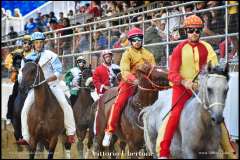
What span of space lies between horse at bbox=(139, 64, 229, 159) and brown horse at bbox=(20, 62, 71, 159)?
4.01m

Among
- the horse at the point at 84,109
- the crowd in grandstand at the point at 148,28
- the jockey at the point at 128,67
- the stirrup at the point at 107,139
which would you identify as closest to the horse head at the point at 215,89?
the jockey at the point at 128,67

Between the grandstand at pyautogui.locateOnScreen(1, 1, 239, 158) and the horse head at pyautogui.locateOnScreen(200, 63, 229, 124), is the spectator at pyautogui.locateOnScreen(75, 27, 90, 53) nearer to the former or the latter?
the grandstand at pyautogui.locateOnScreen(1, 1, 239, 158)

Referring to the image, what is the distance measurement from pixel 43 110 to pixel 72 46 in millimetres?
7342

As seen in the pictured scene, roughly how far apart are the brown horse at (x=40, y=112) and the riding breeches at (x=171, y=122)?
396 centimetres

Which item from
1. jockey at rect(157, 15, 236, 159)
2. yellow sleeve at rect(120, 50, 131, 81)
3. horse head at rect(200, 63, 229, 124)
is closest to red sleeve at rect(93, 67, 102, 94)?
yellow sleeve at rect(120, 50, 131, 81)

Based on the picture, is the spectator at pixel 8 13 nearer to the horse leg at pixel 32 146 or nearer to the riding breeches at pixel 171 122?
the horse leg at pixel 32 146

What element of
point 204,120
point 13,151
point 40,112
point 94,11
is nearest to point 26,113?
point 40,112

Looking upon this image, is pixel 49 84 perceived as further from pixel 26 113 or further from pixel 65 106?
pixel 26 113

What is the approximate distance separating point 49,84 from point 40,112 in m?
0.63

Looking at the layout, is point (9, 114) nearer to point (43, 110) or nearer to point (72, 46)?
point (43, 110)

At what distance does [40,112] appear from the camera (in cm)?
1236

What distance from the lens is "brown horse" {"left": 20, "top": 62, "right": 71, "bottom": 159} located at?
12.3m

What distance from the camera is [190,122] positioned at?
335 inches

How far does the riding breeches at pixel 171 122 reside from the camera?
28.8 ft
